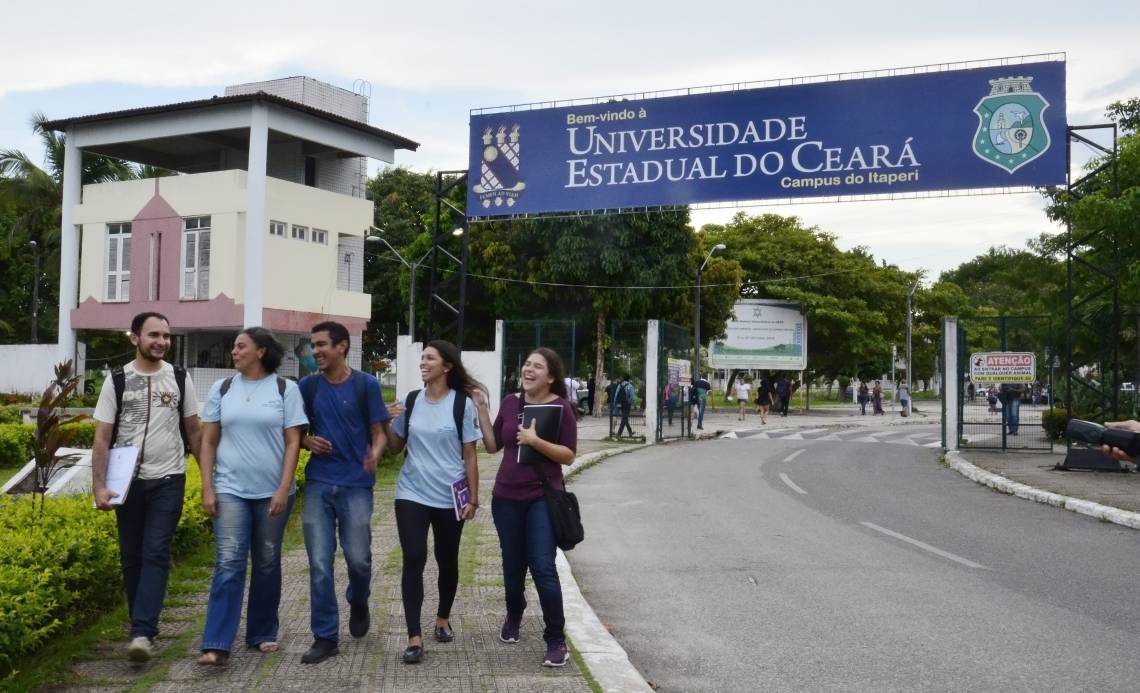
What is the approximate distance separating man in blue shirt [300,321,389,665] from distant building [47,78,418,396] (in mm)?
25745

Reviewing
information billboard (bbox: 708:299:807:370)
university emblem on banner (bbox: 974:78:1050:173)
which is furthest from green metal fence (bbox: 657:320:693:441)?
information billboard (bbox: 708:299:807:370)

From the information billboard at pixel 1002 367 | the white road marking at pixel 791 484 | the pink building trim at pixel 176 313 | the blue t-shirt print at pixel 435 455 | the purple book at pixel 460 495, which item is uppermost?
the pink building trim at pixel 176 313

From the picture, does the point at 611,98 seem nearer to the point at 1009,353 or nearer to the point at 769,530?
the point at 1009,353

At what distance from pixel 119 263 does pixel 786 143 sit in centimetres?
2191

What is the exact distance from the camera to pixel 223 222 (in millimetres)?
30953

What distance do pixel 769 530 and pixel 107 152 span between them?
29929 millimetres

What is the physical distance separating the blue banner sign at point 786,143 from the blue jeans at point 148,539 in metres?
14.7

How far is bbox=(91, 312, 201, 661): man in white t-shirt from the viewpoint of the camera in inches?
223

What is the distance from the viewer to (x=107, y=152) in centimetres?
3506

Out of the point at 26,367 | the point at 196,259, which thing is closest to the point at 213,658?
the point at 196,259

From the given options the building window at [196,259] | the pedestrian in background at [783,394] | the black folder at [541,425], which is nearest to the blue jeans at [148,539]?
the black folder at [541,425]

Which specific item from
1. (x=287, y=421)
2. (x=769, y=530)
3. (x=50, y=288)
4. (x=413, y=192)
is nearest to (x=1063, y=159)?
(x=769, y=530)

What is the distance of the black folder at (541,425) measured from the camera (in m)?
5.75

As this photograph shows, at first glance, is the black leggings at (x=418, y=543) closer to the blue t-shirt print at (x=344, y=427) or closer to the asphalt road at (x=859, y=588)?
the blue t-shirt print at (x=344, y=427)
